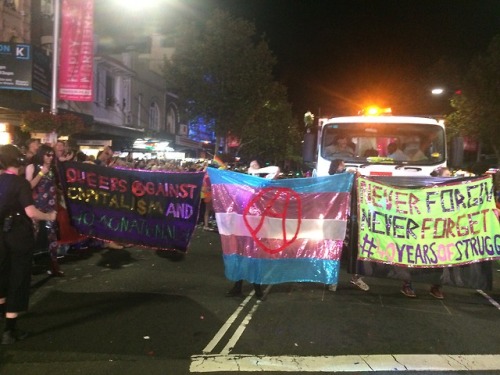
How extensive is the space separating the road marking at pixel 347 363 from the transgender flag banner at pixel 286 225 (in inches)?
71.6

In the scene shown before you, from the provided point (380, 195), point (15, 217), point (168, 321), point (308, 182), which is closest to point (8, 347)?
point (15, 217)

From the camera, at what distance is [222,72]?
100.0 ft

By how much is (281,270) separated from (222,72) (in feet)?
84.4

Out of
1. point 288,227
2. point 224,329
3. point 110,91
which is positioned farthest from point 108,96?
point 224,329

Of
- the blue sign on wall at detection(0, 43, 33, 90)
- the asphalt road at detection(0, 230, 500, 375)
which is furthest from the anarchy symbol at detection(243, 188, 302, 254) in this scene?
the blue sign on wall at detection(0, 43, 33, 90)

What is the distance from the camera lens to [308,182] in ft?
20.7

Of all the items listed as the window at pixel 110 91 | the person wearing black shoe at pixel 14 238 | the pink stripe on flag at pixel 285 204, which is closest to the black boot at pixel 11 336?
the person wearing black shoe at pixel 14 238

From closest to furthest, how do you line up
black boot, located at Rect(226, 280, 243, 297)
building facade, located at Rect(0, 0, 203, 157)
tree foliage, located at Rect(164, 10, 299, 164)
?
black boot, located at Rect(226, 280, 243, 297), building facade, located at Rect(0, 0, 203, 157), tree foliage, located at Rect(164, 10, 299, 164)

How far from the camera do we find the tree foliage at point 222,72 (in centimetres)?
3031

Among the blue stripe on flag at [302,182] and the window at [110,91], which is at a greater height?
the window at [110,91]

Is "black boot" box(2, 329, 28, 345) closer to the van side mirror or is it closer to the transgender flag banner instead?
the transgender flag banner

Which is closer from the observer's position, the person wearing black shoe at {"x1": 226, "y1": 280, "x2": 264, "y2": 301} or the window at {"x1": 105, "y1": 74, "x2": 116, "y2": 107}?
the person wearing black shoe at {"x1": 226, "y1": 280, "x2": 264, "y2": 301}

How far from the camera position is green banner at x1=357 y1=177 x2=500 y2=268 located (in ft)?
20.1

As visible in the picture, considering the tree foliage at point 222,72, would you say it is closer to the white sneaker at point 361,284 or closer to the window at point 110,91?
the window at point 110,91
